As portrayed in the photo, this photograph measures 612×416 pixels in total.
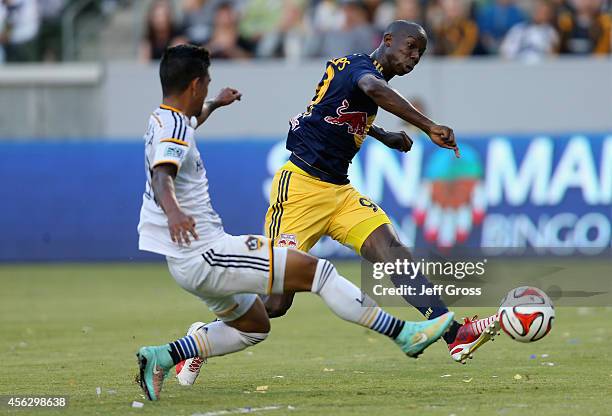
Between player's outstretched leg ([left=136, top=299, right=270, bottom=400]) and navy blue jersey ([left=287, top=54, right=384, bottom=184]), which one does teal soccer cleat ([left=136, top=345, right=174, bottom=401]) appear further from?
navy blue jersey ([left=287, top=54, right=384, bottom=184])

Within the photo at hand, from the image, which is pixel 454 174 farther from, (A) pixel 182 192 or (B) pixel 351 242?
(A) pixel 182 192

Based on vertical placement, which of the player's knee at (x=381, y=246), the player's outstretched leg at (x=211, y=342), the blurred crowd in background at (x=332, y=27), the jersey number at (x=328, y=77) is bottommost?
the player's outstretched leg at (x=211, y=342)

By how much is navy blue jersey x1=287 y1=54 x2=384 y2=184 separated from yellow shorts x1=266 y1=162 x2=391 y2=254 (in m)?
0.12

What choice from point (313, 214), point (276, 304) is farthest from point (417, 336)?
point (313, 214)

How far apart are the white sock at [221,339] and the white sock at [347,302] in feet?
2.60

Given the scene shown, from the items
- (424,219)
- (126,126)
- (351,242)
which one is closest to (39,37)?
(126,126)

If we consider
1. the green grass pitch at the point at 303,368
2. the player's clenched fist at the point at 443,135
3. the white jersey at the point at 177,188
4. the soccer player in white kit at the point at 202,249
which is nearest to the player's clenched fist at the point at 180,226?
the soccer player in white kit at the point at 202,249

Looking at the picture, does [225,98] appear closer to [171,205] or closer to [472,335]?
[171,205]

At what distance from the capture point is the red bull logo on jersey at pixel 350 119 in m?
9.03

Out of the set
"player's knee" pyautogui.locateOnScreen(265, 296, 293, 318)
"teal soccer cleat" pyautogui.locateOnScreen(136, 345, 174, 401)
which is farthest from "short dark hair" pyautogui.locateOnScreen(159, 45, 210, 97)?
"player's knee" pyautogui.locateOnScreen(265, 296, 293, 318)

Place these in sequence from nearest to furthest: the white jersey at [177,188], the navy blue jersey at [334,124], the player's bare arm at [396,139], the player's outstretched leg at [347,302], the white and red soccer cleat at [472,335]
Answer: the white jersey at [177,188]
the player's outstretched leg at [347,302]
the white and red soccer cleat at [472,335]
the navy blue jersey at [334,124]
the player's bare arm at [396,139]

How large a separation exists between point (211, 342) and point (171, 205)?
1.38 m

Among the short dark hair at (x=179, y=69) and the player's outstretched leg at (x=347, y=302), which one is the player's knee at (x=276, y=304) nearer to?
the player's outstretched leg at (x=347, y=302)

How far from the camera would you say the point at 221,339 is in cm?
783
